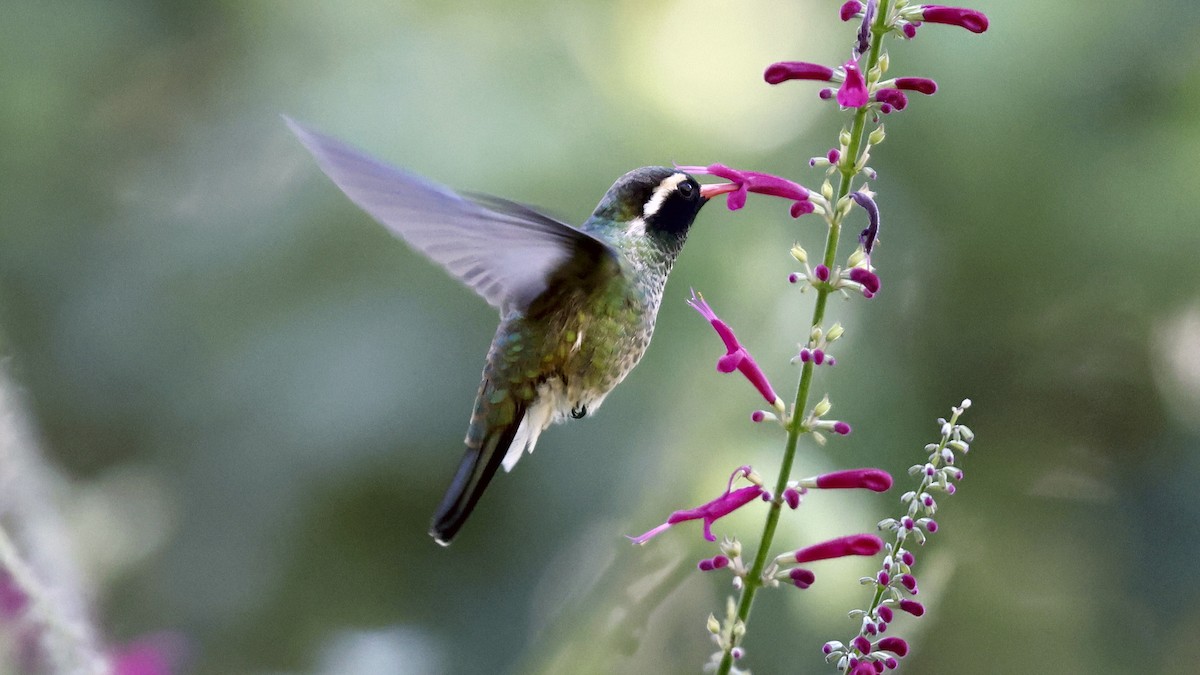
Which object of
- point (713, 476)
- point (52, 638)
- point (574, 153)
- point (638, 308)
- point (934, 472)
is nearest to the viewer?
point (934, 472)

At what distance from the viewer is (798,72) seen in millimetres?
918

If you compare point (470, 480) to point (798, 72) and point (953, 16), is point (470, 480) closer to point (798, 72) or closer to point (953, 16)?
point (798, 72)

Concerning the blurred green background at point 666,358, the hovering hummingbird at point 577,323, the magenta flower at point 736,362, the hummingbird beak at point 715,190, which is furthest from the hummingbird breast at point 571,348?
the blurred green background at point 666,358

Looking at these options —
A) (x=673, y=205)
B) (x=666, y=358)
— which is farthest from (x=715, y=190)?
(x=666, y=358)

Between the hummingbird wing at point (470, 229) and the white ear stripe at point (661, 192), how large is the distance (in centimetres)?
10

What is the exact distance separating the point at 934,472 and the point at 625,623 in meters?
1.22

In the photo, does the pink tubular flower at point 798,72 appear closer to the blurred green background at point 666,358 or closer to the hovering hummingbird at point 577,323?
the hovering hummingbird at point 577,323

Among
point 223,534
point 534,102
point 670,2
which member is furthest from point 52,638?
point 670,2

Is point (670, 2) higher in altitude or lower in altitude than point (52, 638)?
higher

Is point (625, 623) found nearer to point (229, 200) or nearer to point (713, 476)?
point (713, 476)

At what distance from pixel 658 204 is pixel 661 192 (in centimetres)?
1

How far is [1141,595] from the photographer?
7.19ft

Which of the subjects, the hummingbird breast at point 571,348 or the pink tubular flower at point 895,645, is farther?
the hummingbird breast at point 571,348

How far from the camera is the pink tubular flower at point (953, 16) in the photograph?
84cm
